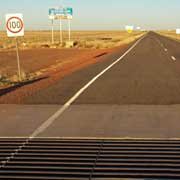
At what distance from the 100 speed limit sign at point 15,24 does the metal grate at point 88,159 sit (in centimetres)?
971

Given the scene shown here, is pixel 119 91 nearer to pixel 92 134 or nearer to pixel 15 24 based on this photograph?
pixel 92 134

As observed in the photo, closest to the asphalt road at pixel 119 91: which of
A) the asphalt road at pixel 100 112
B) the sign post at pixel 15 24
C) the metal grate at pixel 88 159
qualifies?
the asphalt road at pixel 100 112

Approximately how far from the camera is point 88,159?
5484mm

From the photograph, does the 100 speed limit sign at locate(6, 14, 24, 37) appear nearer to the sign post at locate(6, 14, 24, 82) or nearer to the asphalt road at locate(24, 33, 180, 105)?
the sign post at locate(6, 14, 24, 82)

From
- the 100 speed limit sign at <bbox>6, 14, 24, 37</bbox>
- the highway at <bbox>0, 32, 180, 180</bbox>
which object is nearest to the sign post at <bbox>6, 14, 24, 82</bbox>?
the 100 speed limit sign at <bbox>6, 14, 24, 37</bbox>

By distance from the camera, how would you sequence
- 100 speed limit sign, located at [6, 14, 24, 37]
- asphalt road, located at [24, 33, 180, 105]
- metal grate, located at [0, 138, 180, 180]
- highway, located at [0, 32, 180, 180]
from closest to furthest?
metal grate, located at [0, 138, 180, 180], highway, located at [0, 32, 180, 180], asphalt road, located at [24, 33, 180, 105], 100 speed limit sign, located at [6, 14, 24, 37]

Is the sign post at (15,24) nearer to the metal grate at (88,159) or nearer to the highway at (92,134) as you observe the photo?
the highway at (92,134)

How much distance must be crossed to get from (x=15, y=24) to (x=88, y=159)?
11.3 m

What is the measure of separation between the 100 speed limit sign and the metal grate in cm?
971

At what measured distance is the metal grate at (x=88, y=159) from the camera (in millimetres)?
4805

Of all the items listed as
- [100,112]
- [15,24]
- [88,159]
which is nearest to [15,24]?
[15,24]

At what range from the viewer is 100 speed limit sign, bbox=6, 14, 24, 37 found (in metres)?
15.8

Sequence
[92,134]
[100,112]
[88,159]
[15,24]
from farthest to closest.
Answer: [15,24] < [100,112] < [92,134] < [88,159]

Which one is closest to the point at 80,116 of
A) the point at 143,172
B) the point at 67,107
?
the point at 67,107
